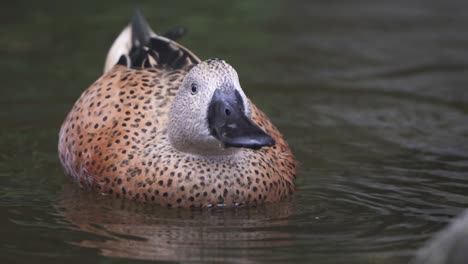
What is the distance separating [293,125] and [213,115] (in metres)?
3.09

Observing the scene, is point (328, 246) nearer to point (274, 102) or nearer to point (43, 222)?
point (43, 222)

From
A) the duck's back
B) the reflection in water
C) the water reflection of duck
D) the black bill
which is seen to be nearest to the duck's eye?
the black bill

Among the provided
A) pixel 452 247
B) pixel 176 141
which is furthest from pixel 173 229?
pixel 452 247

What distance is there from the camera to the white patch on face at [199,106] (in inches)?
289

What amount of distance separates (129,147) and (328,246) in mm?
2006

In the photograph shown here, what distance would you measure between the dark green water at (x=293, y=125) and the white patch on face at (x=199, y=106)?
511 mm

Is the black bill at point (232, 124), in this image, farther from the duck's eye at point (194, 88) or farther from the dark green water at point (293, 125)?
the dark green water at point (293, 125)

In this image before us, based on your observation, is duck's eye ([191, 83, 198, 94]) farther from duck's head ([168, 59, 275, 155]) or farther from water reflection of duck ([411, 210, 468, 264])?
water reflection of duck ([411, 210, 468, 264])

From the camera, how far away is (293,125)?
10281 mm

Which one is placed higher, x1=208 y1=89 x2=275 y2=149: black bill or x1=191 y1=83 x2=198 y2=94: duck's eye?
x1=191 y1=83 x2=198 y2=94: duck's eye

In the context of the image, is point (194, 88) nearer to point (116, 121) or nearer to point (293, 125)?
point (116, 121)

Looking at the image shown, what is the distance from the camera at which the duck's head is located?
7.12 meters

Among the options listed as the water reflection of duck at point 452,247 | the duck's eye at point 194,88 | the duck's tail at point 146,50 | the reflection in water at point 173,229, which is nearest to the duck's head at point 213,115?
the duck's eye at point 194,88

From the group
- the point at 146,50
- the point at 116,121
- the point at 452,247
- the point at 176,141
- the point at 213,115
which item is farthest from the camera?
the point at 146,50
